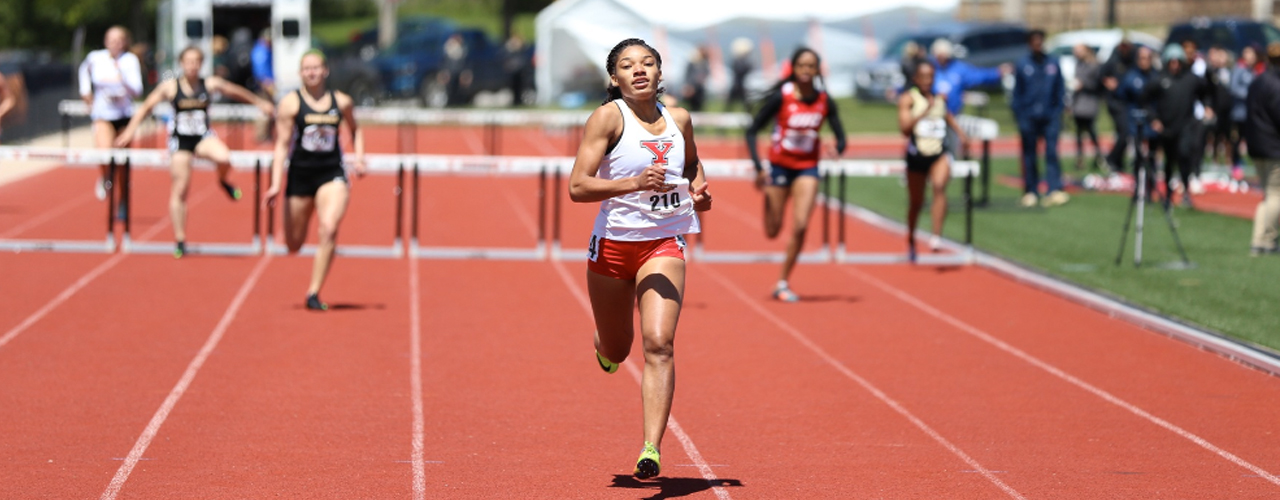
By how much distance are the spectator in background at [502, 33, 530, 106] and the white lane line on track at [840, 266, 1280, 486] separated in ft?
87.6

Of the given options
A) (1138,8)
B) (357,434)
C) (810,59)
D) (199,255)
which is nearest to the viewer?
(357,434)

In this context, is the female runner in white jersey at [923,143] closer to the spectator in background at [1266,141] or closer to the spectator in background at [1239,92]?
→ the spectator in background at [1266,141]

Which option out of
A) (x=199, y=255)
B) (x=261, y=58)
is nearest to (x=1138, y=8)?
(x=261, y=58)

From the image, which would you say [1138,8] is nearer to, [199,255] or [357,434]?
[199,255]

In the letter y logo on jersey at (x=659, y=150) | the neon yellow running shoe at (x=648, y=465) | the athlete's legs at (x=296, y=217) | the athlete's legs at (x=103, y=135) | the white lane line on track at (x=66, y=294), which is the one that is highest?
the letter y logo on jersey at (x=659, y=150)

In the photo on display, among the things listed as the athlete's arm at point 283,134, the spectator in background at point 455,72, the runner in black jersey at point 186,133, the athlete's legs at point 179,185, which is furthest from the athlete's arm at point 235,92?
the spectator in background at point 455,72

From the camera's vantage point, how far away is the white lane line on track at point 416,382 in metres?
6.80

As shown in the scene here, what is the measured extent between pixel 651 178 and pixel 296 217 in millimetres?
5421

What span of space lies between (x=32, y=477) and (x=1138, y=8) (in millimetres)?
48411

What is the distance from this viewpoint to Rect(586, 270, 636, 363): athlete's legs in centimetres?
679

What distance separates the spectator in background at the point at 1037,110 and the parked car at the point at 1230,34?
30.5 ft

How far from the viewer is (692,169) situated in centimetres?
685

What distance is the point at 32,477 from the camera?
664 centimetres

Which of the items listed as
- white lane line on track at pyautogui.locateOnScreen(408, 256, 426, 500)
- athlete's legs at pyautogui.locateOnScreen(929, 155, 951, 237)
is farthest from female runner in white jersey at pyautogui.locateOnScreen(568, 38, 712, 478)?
athlete's legs at pyautogui.locateOnScreen(929, 155, 951, 237)
